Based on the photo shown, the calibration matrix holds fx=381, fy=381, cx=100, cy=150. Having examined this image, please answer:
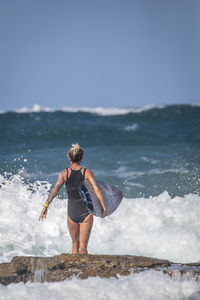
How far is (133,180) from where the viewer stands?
45.9ft

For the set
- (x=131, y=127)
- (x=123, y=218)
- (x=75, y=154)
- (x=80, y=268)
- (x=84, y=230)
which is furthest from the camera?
(x=131, y=127)

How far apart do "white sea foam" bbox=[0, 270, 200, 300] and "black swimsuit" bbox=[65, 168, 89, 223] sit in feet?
3.90

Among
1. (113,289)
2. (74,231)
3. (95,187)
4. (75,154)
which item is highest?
(75,154)

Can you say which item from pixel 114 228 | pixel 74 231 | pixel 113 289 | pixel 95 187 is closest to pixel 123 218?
pixel 114 228

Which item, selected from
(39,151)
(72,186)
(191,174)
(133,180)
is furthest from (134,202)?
(39,151)

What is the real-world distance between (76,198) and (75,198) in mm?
15

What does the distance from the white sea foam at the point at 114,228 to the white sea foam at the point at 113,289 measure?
2.52 m

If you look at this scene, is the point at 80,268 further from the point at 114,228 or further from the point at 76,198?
the point at 114,228

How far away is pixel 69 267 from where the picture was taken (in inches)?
183

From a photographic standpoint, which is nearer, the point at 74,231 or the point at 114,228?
the point at 74,231

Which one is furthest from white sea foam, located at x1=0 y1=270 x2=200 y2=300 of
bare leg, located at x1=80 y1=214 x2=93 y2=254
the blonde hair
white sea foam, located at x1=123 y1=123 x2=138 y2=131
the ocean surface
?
white sea foam, located at x1=123 y1=123 x2=138 y2=131

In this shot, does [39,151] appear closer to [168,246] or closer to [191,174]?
[191,174]

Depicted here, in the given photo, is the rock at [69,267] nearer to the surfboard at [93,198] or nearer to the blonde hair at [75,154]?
the surfboard at [93,198]

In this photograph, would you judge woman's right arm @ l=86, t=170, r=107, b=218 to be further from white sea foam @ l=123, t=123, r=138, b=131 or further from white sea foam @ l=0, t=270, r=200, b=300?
white sea foam @ l=123, t=123, r=138, b=131
